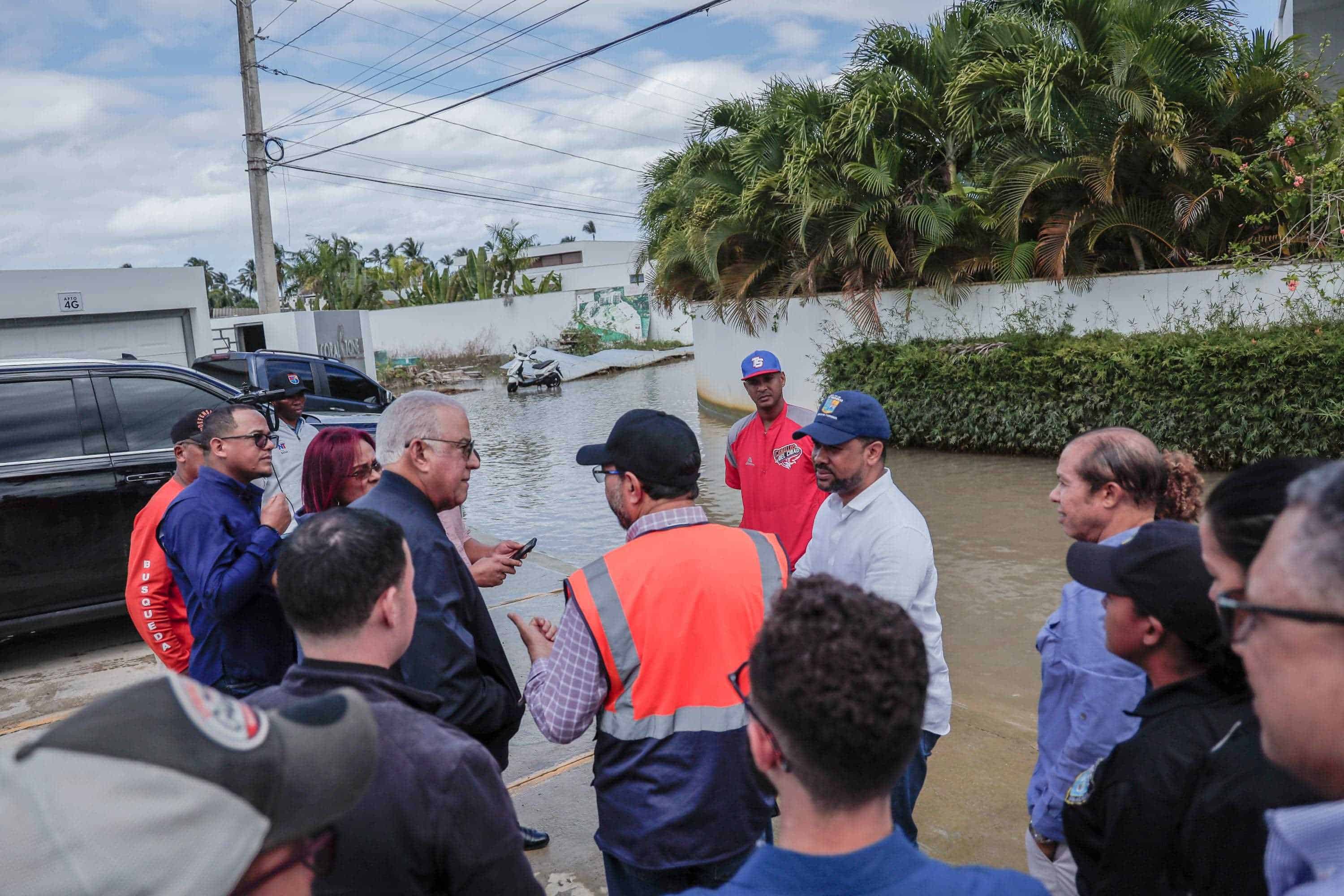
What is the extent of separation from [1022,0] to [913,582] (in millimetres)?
12958

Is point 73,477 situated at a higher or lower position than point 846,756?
lower

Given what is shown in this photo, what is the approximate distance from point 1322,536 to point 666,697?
157 centimetres

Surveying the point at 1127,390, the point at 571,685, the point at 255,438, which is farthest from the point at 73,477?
the point at 1127,390

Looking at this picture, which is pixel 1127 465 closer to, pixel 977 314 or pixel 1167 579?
pixel 1167 579

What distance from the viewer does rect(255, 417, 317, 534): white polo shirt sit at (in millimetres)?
4922

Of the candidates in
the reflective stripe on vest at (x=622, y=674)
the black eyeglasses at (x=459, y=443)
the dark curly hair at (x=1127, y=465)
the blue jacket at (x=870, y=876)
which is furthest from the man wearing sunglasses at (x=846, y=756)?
the black eyeglasses at (x=459, y=443)

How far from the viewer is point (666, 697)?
8.00ft

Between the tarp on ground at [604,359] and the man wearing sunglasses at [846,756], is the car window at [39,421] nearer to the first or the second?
the man wearing sunglasses at [846,756]

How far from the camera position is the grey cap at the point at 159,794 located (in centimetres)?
105

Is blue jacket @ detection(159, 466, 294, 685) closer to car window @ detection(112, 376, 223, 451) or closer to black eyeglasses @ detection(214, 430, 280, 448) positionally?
black eyeglasses @ detection(214, 430, 280, 448)

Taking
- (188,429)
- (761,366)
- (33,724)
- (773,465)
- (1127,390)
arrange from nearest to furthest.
Result: (188,429), (773,465), (33,724), (761,366), (1127,390)

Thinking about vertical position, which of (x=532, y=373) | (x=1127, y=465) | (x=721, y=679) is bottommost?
(x=532, y=373)

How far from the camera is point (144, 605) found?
12.4 feet

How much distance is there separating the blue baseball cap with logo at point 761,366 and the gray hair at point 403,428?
2.36 metres
